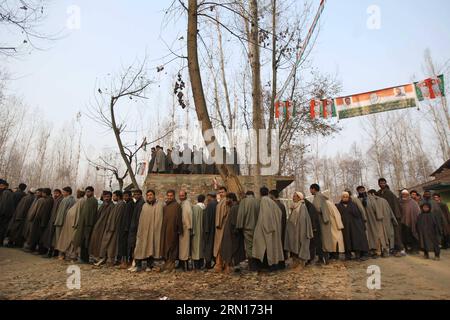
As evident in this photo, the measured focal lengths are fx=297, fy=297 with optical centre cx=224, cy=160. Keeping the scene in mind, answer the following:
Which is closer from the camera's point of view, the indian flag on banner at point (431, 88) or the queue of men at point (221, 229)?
the queue of men at point (221, 229)

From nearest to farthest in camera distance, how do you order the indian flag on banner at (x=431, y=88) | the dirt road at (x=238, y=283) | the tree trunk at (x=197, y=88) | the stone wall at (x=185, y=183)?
the dirt road at (x=238, y=283) < the tree trunk at (x=197, y=88) < the indian flag on banner at (x=431, y=88) < the stone wall at (x=185, y=183)

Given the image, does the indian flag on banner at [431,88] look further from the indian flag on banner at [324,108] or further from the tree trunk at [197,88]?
the tree trunk at [197,88]

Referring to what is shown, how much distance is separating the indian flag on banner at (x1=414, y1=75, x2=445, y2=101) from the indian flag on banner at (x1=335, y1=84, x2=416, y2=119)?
8.3 inches

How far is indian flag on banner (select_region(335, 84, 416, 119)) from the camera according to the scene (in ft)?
36.5

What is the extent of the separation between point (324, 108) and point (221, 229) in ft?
26.7

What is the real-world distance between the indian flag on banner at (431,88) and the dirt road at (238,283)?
6.35 m

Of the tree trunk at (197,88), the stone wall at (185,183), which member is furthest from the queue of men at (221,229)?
the stone wall at (185,183)

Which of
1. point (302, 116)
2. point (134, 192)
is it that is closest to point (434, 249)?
point (134, 192)

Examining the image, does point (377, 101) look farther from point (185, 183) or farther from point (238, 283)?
point (238, 283)

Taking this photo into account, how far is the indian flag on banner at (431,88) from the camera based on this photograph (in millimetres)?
10727

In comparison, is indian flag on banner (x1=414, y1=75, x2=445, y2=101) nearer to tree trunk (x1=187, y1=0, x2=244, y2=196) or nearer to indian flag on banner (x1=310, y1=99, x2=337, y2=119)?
indian flag on banner (x1=310, y1=99, x2=337, y2=119)

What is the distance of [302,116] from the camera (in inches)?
590

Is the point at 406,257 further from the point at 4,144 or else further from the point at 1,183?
the point at 4,144
